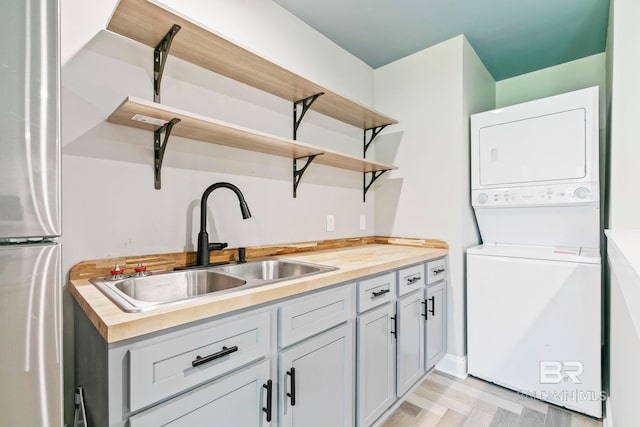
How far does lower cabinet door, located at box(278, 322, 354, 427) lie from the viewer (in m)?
1.12

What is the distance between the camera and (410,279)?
6.07 ft

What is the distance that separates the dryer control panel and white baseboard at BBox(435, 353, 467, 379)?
3.72 ft

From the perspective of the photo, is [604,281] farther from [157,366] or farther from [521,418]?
[157,366]

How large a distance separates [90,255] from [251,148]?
919mm

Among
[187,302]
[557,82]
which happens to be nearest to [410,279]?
[187,302]

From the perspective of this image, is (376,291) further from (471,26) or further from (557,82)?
(557,82)

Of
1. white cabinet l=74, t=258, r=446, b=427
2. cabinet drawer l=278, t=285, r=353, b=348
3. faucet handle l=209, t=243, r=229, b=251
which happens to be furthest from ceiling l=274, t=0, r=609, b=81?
cabinet drawer l=278, t=285, r=353, b=348

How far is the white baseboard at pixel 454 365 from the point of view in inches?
87.3

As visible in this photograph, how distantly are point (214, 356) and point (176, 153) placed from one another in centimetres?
100

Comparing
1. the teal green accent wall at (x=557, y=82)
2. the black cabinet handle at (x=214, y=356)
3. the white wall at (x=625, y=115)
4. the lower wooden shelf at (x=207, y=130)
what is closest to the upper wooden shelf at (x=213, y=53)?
the lower wooden shelf at (x=207, y=130)

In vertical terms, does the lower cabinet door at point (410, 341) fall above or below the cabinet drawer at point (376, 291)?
below

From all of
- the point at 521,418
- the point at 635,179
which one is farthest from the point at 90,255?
the point at 635,179

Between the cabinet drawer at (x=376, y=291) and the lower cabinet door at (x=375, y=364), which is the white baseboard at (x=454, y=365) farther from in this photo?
the cabinet drawer at (x=376, y=291)

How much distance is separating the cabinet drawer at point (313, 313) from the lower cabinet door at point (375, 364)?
0.51 ft
